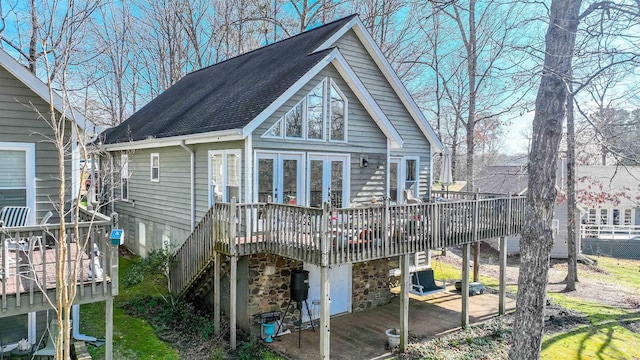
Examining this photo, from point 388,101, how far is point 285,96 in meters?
5.84

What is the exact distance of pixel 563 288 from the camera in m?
16.8

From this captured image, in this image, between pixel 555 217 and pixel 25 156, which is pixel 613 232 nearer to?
pixel 555 217

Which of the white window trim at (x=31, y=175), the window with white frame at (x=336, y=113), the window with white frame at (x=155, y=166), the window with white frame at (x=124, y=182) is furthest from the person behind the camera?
the window with white frame at (x=124, y=182)

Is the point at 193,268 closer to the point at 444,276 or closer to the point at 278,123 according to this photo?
the point at 278,123

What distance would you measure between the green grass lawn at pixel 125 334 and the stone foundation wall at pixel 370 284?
5.37m

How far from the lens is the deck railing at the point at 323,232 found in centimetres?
829

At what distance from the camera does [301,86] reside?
10.3 meters

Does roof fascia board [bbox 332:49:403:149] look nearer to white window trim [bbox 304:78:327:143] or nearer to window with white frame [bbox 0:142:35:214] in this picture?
white window trim [bbox 304:78:327:143]

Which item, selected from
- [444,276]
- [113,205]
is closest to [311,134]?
[444,276]

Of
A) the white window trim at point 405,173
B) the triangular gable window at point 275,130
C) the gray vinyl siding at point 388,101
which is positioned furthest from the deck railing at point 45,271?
the white window trim at point 405,173

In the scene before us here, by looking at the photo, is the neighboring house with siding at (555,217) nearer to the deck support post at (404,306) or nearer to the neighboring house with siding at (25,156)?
the deck support post at (404,306)

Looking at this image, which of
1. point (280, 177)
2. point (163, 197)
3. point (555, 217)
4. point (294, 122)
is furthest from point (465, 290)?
point (555, 217)

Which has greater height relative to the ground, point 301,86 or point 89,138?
point 301,86

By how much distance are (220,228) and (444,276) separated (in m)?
10.6
